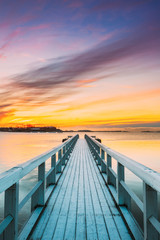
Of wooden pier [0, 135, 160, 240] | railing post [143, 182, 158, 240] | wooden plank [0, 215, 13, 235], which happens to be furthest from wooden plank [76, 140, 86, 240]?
wooden plank [0, 215, 13, 235]

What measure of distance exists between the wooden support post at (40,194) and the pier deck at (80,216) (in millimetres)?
182

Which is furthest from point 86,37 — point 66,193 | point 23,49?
point 66,193

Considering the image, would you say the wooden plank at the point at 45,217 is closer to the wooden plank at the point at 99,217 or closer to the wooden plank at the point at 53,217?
the wooden plank at the point at 53,217

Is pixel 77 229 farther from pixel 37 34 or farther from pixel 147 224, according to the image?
pixel 37 34

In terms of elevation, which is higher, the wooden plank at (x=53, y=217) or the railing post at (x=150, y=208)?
the railing post at (x=150, y=208)

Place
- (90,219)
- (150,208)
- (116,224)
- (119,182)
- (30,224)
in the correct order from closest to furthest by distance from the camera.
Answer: (150,208) < (30,224) < (116,224) < (90,219) < (119,182)

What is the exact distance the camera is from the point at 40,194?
3.07 metres

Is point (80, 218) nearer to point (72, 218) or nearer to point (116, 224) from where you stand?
point (72, 218)

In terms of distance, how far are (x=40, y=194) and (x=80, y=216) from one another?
77cm

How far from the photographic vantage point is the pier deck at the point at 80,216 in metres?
2.33

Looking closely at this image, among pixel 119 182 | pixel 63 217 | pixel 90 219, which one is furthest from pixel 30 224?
pixel 119 182

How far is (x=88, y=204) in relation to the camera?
11.1 feet

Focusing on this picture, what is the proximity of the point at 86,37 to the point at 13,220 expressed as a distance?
10277 mm

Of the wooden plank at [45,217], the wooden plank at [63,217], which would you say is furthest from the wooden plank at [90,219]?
the wooden plank at [45,217]
